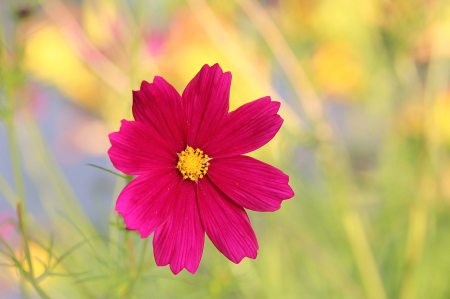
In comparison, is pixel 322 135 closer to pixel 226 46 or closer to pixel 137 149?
pixel 226 46

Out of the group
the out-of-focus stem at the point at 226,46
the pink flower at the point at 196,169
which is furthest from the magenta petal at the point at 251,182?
the out-of-focus stem at the point at 226,46

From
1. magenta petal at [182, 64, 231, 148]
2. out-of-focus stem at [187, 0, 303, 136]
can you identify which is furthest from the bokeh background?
magenta petal at [182, 64, 231, 148]

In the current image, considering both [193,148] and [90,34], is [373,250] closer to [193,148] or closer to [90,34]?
[193,148]

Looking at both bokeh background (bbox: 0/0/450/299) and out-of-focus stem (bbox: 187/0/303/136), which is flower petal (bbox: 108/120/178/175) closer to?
bokeh background (bbox: 0/0/450/299)

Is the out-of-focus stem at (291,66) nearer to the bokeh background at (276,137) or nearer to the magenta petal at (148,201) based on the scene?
the bokeh background at (276,137)

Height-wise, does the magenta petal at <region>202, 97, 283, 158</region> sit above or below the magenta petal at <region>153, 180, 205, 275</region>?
above

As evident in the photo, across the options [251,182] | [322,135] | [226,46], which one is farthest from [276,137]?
[251,182]

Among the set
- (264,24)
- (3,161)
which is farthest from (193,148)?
(3,161)
